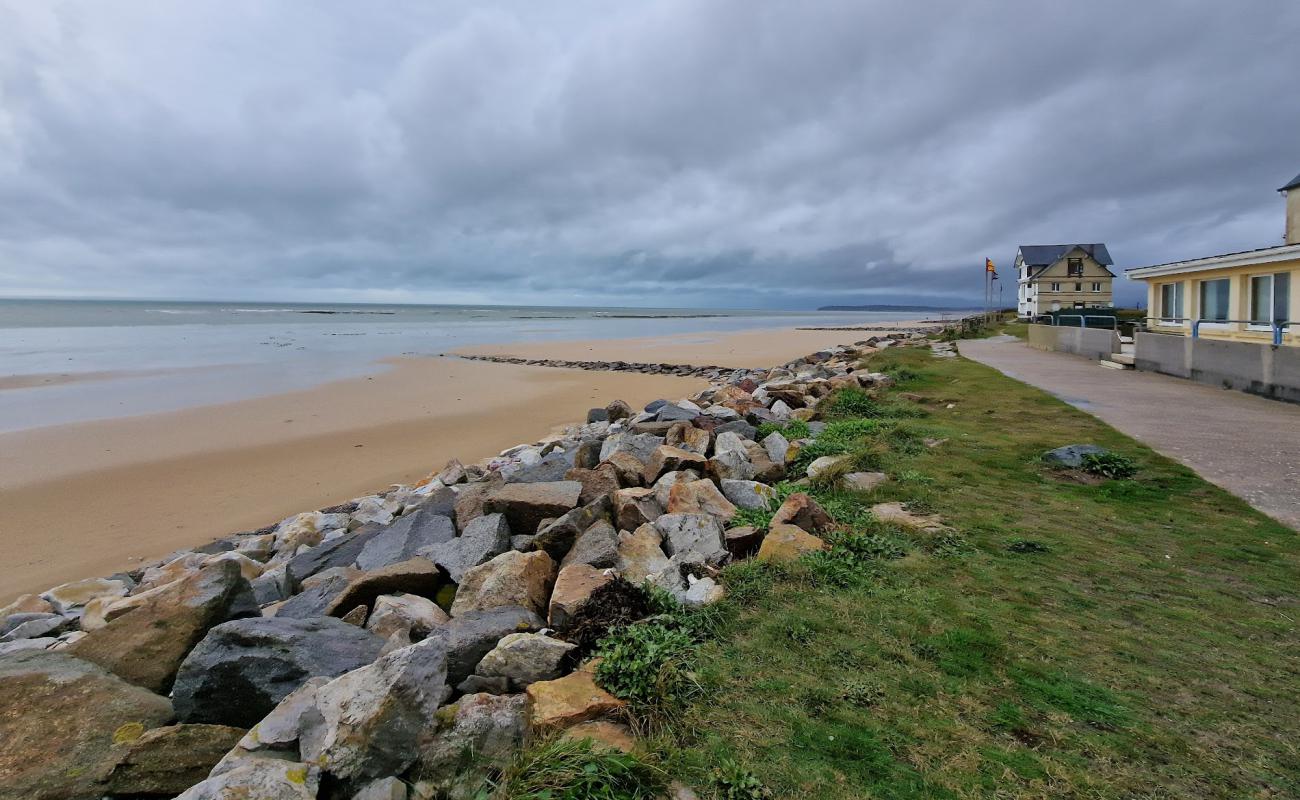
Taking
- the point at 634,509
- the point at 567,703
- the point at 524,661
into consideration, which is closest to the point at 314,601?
the point at 524,661

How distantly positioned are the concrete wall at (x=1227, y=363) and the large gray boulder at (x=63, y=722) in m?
15.7

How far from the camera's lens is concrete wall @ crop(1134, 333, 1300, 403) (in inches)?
448

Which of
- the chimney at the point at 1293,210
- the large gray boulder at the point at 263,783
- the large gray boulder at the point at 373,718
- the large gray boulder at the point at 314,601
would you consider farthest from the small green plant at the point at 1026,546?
the chimney at the point at 1293,210

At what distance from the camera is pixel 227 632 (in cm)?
362

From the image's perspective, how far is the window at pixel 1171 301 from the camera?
69.0 ft

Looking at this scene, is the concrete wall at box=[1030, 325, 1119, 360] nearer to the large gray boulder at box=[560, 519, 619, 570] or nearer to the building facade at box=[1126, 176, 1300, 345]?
the building facade at box=[1126, 176, 1300, 345]

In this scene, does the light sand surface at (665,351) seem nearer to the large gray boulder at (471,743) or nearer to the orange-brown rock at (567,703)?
the orange-brown rock at (567,703)

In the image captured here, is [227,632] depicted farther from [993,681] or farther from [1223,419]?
[1223,419]

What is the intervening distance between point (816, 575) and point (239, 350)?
40.2 meters

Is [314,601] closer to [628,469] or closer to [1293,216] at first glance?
[628,469]

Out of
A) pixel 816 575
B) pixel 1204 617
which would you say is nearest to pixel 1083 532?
pixel 1204 617

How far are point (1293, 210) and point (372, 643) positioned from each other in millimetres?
28421

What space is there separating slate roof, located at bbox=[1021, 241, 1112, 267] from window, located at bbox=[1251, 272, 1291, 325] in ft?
145

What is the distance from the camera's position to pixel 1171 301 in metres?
21.8
